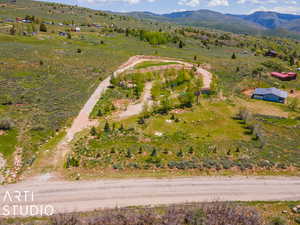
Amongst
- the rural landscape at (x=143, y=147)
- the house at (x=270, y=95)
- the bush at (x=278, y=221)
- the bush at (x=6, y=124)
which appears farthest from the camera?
the house at (x=270, y=95)

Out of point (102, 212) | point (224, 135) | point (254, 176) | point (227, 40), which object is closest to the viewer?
point (102, 212)

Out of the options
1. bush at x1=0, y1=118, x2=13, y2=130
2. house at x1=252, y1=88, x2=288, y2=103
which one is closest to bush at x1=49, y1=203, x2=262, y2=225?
bush at x1=0, y1=118, x2=13, y2=130

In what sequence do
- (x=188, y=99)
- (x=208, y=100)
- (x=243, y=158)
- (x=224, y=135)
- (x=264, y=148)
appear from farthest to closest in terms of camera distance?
1. (x=208, y=100)
2. (x=188, y=99)
3. (x=224, y=135)
4. (x=264, y=148)
5. (x=243, y=158)

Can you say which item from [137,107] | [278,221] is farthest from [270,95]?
[278,221]

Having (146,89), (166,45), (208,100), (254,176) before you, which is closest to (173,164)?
(254,176)

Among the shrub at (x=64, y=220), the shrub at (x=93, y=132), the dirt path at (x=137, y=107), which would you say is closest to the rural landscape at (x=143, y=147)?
the shrub at (x=64, y=220)

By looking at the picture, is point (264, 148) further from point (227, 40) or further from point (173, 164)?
point (227, 40)

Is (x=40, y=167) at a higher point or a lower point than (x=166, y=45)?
lower

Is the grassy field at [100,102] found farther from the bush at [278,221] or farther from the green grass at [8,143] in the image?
the bush at [278,221]
